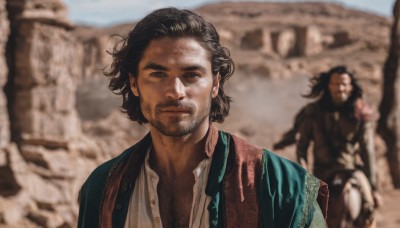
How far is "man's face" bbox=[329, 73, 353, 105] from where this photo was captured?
5.95 meters

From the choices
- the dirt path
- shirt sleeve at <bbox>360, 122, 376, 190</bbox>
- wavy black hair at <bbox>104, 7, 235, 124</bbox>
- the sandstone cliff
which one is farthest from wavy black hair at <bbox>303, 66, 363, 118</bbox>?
the dirt path

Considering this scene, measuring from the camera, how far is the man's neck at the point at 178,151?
Answer: 2541 millimetres

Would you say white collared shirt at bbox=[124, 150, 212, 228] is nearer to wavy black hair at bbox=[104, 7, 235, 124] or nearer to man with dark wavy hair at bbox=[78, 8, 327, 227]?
man with dark wavy hair at bbox=[78, 8, 327, 227]

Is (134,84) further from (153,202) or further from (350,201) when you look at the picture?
(350,201)

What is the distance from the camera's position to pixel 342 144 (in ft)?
20.1

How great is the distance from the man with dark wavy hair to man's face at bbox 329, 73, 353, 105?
134 inches

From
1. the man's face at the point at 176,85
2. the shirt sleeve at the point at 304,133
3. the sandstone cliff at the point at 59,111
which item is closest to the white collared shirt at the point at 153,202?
the man's face at the point at 176,85

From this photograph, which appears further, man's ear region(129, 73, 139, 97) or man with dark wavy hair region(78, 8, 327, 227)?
man's ear region(129, 73, 139, 97)

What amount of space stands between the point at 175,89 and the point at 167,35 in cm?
21

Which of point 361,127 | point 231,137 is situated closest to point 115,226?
point 231,137

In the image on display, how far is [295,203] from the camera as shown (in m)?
2.30

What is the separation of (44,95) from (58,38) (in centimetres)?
87

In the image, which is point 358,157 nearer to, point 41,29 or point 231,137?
point 231,137

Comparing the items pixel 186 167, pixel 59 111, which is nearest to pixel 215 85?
pixel 186 167
